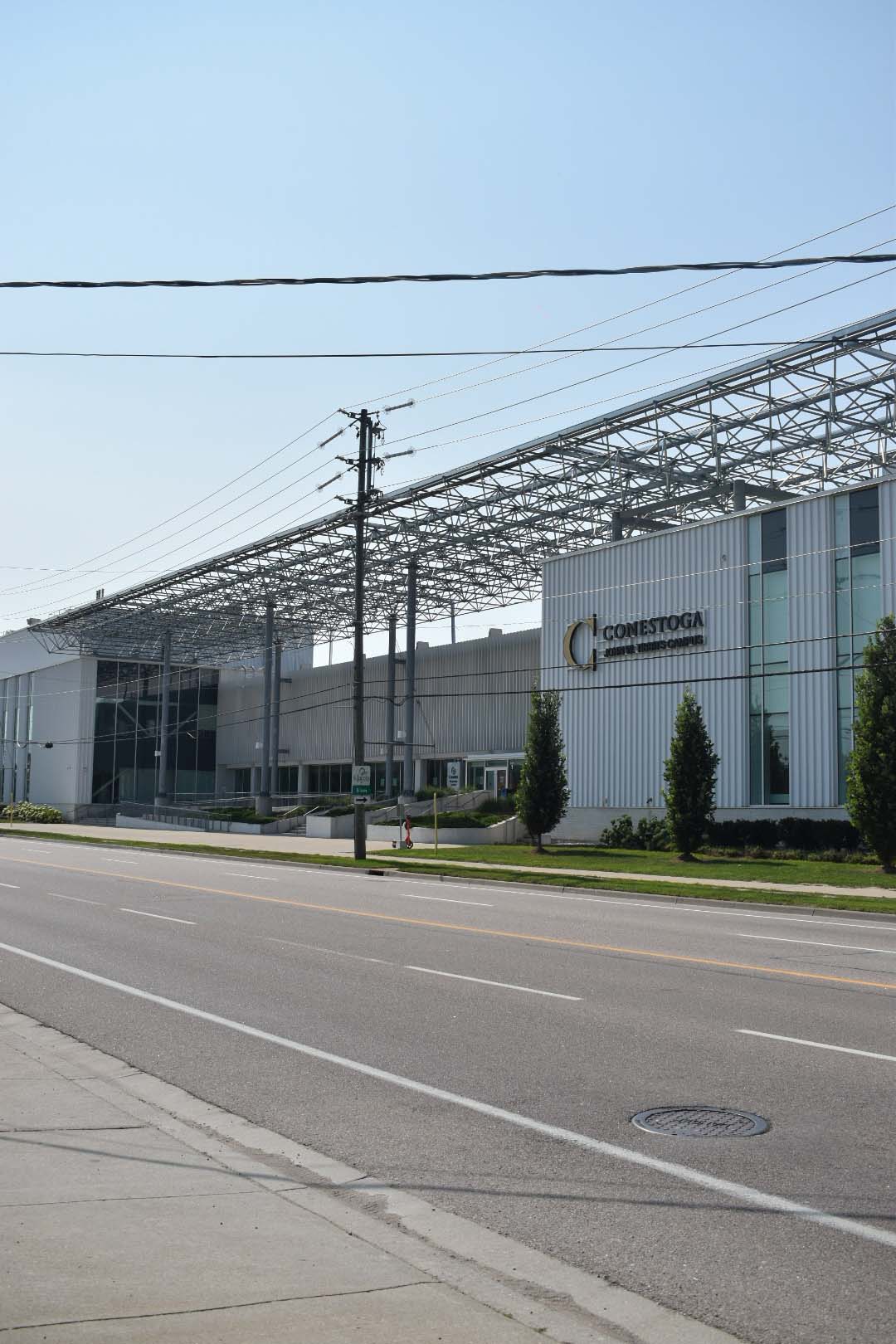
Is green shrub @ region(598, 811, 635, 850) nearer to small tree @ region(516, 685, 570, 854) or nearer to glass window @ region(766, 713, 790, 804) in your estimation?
small tree @ region(516, 685, 570, 854)

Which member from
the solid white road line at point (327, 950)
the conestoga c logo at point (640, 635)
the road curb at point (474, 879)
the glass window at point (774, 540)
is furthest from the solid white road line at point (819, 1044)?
the conestoga c logo at point (640, 635)

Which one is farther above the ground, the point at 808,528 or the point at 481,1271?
the point at 808,528

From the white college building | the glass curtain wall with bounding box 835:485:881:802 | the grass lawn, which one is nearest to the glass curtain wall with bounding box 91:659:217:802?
the white college building

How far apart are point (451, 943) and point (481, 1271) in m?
11.1

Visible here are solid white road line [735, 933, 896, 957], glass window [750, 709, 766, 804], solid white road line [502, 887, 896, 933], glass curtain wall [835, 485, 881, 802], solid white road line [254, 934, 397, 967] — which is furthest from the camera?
glass window [750, 709, 766, 804]

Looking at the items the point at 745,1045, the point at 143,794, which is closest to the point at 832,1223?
the point at 745,1045

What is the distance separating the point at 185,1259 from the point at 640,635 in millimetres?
40752

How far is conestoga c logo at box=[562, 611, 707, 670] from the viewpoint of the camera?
4259cm

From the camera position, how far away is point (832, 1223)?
217 inches

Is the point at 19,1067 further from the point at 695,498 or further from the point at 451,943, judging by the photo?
the point at 695,498

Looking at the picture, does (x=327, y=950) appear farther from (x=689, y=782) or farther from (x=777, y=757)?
(x=777, y=757)

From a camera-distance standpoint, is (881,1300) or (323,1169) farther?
(323,1169)

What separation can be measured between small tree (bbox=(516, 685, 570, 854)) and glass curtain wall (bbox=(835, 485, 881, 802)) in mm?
9384

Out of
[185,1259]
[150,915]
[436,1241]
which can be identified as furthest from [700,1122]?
[150,915]
